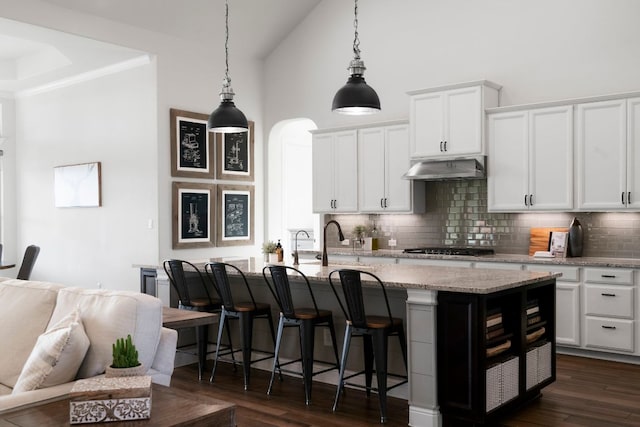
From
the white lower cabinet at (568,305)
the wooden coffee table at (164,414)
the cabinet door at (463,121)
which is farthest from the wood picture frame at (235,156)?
the wooden coffee table at (164,414)

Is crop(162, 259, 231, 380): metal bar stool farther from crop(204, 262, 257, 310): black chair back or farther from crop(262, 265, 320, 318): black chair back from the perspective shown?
crop(262, 265, 320, 318): black chair back

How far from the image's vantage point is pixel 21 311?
341cm

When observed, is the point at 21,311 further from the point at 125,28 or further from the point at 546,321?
the point at 125,28

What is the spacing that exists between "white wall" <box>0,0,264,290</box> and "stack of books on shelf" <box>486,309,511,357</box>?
4843 mm

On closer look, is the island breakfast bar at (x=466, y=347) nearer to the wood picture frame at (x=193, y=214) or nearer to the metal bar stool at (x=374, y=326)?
the metal bar stool at (x=374, y=326)

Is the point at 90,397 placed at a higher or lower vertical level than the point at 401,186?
lower

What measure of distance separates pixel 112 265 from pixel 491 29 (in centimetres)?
565

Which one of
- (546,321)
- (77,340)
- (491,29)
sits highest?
(491,29)

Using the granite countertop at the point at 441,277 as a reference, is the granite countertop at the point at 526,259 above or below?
below

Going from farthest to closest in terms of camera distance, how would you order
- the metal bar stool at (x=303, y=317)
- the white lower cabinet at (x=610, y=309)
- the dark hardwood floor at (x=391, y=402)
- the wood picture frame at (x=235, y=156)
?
the wood picture frame at (x=235, y=156) < the white lower cabinet at (x=610, y=309) < the metal bar stool at (x=303, y=317) < the dark hardwood floor at (x=391, y=402)

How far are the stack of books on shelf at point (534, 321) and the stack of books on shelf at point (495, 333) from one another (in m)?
0.34

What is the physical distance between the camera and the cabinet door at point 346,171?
8008mm

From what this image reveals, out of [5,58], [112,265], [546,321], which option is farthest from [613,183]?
[5,58]

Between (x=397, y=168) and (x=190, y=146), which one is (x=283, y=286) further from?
(x=190, y=146)
